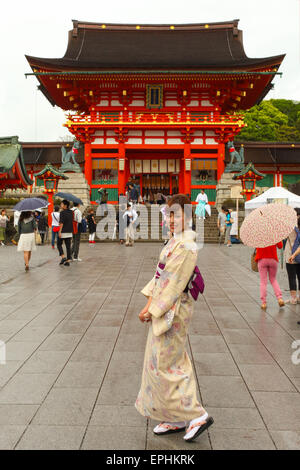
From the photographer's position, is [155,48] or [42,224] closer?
[42,224]

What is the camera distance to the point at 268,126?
39156 mm

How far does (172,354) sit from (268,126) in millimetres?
39726

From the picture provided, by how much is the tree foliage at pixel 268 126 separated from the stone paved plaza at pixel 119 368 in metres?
33.6

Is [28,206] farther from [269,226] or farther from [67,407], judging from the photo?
[67,407]

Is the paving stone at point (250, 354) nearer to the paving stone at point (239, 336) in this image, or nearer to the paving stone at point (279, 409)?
the paving stone at point (239, 336)

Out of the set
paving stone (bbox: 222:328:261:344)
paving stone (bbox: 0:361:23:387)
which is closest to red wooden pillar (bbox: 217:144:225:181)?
paving stone (bbox: 222:328:261:344)

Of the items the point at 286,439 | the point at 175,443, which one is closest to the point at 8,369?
the point at 175,443

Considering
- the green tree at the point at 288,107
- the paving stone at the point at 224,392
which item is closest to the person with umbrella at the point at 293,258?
the paving stone at the point at 224,392

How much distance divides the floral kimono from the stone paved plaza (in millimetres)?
239

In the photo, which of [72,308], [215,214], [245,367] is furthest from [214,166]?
[245,367]

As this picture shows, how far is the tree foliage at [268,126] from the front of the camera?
3916 centimetres

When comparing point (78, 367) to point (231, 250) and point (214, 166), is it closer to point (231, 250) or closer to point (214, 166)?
point (231, 250)

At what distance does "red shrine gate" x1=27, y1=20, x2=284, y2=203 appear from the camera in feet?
73.2

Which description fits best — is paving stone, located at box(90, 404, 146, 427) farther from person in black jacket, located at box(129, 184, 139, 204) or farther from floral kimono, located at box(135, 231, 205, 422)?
Answer: person in black jacket, located at box(129, 184, 139, 204)
